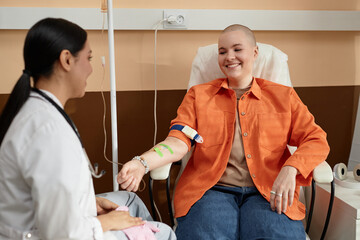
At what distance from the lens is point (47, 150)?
1019 millimetres

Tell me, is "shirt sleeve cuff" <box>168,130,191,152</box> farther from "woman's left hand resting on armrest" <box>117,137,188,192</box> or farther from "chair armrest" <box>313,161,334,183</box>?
"chair armrest" <box>313,161,334,183</box>

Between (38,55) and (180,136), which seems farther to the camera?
(180,136)

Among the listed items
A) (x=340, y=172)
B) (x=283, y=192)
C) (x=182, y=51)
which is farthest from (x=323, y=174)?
(x=182, y=51)

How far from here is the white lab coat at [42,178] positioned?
3.33 feet

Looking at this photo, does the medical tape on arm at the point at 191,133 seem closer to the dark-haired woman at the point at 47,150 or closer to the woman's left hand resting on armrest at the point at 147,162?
the woman's left hand resting on armrest at the point at 147,162

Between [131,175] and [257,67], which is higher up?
[257,67]

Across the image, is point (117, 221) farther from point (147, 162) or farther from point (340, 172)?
point (340, 172)

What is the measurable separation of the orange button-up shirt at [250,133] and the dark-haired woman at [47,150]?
65 centimetres

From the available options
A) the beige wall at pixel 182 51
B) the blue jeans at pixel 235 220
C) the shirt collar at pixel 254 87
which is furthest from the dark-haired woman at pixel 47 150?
the beige wall at pixel 182 51

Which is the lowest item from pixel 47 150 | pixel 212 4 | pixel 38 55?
pixel 47 150

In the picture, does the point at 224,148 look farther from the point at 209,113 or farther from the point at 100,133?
the point at 100,133

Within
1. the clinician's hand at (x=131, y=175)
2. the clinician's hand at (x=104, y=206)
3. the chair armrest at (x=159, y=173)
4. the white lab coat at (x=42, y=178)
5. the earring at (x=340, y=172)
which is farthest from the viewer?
the earring at (x=340, y=172)

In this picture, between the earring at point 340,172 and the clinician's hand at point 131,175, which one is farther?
the earring at point 340,172

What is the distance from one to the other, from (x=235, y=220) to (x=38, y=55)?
3.27 ft
